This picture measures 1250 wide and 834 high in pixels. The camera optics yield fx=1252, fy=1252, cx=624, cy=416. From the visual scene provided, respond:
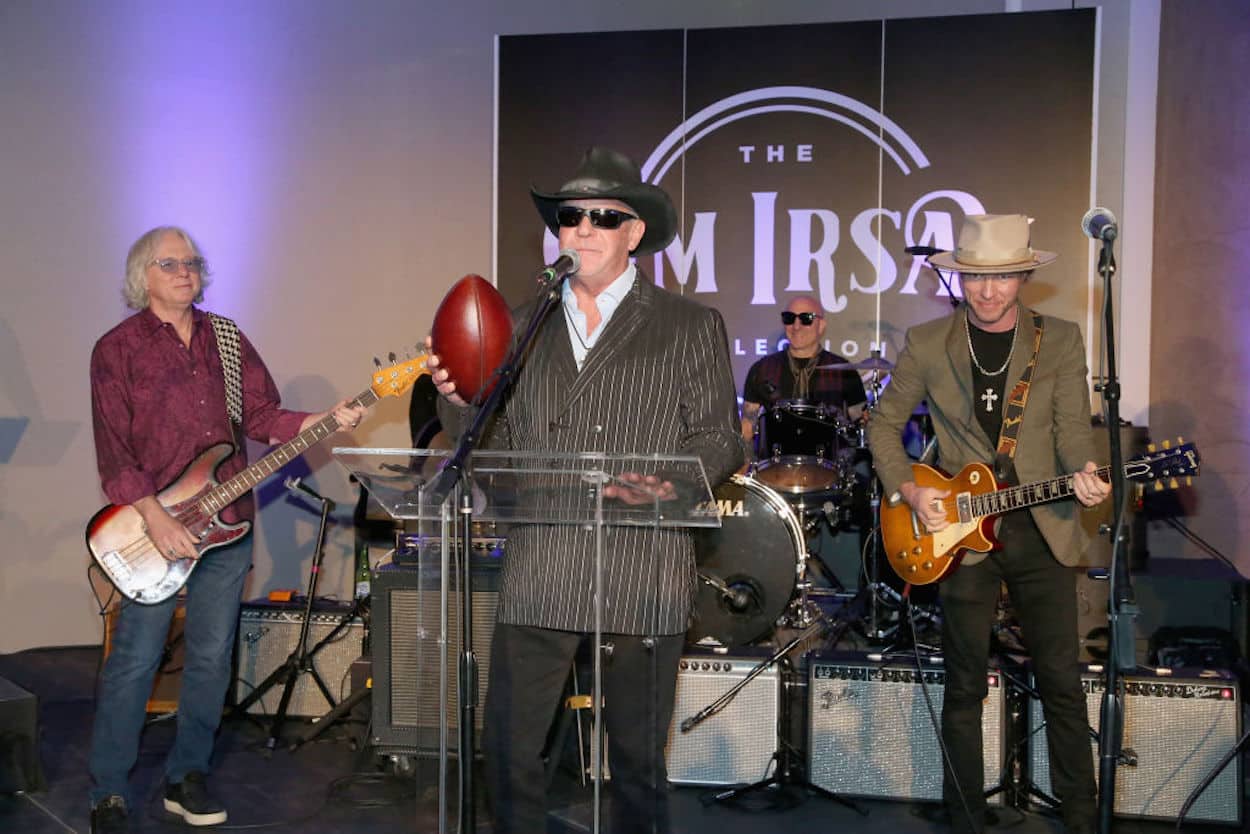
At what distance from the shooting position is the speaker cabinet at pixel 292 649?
6914mm

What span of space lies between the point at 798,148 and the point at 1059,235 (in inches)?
69.8

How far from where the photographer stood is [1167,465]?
452cm

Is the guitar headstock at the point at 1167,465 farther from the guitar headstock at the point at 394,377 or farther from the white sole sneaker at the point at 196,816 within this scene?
the white sole sneaker at the point at 196,816

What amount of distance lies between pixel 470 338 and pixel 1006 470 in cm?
261

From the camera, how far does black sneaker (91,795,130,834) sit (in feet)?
16.7

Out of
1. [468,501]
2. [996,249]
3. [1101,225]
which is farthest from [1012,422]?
[468,501]

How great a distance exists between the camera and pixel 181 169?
8797 millimetres

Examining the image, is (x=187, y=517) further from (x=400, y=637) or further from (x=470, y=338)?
(x=470, y=338)

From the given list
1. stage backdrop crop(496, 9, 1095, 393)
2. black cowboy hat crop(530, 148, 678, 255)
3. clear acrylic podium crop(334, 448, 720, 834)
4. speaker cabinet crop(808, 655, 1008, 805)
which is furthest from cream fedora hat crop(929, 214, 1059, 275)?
stage backdrop crop(496, 9, 1095, 393)

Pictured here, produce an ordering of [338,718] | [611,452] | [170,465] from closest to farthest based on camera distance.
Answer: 1. [611,452]
2. [170,465]
3. [338,718]

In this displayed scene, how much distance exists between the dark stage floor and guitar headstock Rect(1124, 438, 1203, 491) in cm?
169

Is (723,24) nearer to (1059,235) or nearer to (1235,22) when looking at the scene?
(1059,235)

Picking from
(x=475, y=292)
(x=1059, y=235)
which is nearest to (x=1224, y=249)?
(x=1059, y=235)

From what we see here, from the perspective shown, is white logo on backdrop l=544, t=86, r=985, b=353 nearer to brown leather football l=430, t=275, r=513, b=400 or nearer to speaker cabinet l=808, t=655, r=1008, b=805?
speaker cabinet l=808, t=655, r=1008, b=805
